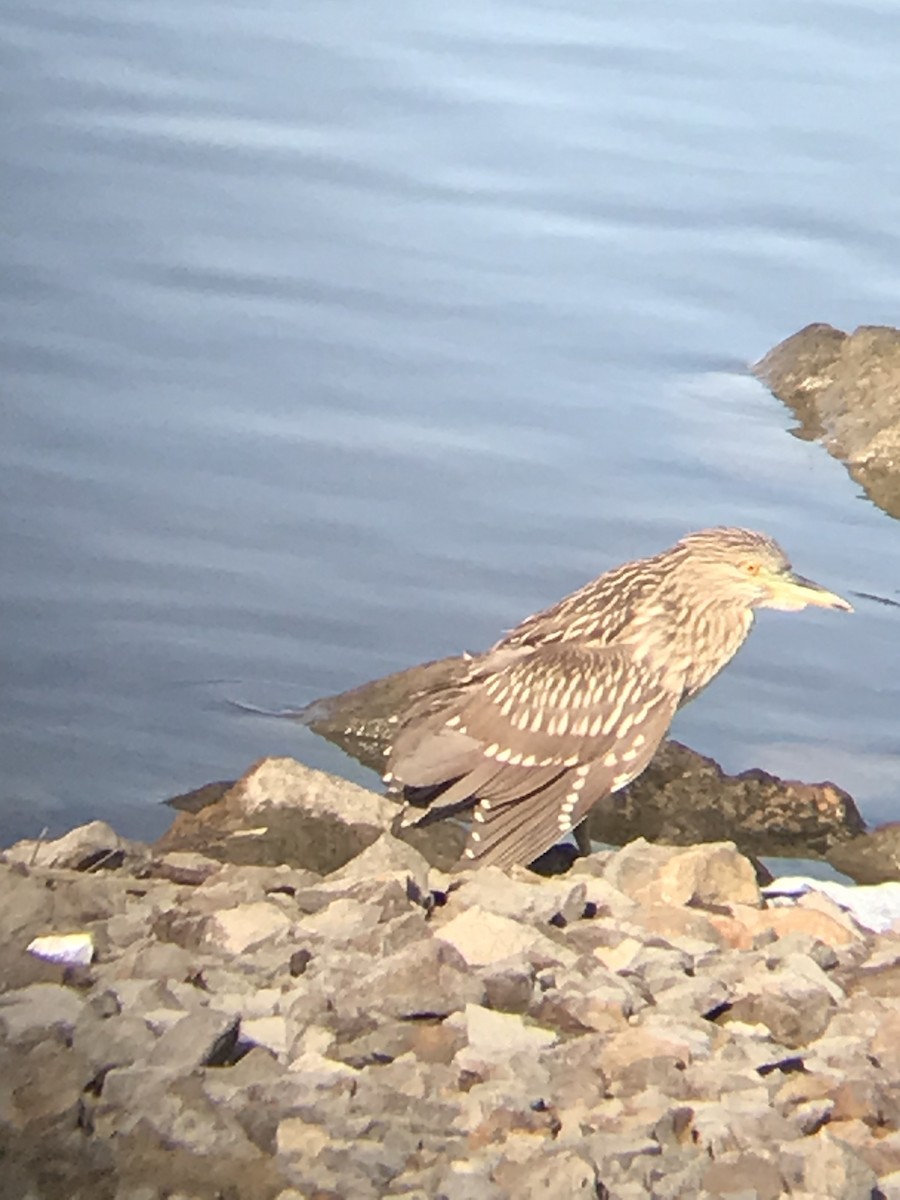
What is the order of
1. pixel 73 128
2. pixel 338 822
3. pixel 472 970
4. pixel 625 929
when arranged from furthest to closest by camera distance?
pixel 73 128 → pixel 338 822 → pixel 625 929 → pixel 472 970

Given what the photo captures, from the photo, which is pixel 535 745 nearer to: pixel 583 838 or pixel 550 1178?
pixel 583 838

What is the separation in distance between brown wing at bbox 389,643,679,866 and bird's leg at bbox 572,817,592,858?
270 mm

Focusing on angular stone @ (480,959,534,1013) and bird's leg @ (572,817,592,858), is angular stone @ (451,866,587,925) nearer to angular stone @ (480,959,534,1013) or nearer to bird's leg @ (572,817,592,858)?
angular stone @ (480,959,534,1013)

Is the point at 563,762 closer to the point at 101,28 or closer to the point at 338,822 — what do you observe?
the point at 338,822

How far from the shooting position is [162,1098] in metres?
4.54

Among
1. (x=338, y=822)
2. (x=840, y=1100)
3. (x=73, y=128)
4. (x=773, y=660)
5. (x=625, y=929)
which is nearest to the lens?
(x=840, y=1100)

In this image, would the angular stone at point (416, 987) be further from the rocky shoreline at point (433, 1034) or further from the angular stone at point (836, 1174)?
the angular stone at point (836, 1174)

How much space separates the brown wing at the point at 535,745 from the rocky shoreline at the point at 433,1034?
28.4 inches

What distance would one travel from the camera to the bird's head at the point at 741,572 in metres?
7.72

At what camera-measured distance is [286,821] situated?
6.88m

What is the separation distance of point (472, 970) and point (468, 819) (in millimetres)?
2304

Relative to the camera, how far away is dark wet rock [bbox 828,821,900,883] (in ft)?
25.1

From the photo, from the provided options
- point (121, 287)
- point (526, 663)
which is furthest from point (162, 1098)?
point (121, 287)

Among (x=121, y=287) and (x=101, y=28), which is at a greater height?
(x=101, y=28)
